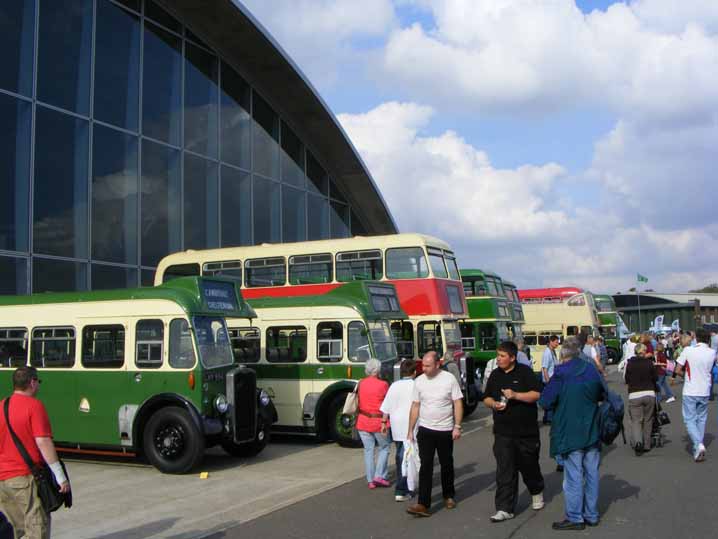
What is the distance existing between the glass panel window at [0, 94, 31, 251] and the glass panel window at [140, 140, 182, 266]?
415cm

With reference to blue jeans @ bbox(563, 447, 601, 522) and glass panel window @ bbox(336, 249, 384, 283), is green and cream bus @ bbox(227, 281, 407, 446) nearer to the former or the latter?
glass panel window @ bbox(336, 249, 384, 283)

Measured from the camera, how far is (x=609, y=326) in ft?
149

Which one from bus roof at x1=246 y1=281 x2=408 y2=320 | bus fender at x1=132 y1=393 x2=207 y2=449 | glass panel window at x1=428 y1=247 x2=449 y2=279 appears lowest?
bus fender at x1=132 y1=393 x2=207 y2=449

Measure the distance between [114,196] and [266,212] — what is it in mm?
7712

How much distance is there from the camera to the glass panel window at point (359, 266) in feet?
62.2

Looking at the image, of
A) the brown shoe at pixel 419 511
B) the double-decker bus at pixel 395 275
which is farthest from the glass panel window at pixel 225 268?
the brown shoe at pixel 419 511

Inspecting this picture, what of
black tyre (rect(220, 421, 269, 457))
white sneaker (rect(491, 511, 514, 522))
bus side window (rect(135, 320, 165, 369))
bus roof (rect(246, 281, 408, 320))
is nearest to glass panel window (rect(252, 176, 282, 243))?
bus roof (rect(246, 281, 408, 320))

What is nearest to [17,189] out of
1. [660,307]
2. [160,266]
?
[160,266]

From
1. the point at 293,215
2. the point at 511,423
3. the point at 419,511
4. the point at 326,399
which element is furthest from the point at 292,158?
A: the point at 511,423

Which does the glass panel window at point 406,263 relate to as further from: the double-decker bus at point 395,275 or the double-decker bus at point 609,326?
the double-decker bus at point 609,326

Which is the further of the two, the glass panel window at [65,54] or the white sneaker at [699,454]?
the glass panel window at [65,54]

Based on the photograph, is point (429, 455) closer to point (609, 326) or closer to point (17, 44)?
point (17, 44)

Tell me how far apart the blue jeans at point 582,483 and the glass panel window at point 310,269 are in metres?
11.8

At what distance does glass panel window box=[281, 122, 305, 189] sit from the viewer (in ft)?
103
